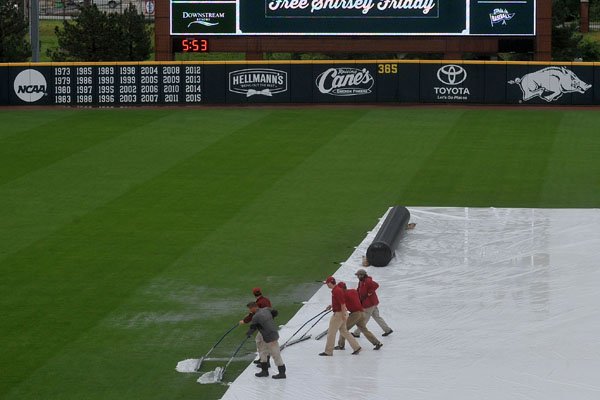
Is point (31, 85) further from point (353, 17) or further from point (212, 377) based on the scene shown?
point (212, 377)

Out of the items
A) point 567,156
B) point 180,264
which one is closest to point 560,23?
point 567,156

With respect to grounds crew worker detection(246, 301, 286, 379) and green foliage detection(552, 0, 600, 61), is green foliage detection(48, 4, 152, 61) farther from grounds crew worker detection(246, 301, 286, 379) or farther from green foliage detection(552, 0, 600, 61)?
Answer: grounds crew worker detection(246, 301, 286, 379)

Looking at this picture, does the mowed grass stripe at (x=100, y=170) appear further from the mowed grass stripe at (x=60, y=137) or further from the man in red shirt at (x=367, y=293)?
the man in red shirt at (x=367, y=293)

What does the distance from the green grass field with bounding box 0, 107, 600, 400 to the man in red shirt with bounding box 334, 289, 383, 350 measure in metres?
2.07

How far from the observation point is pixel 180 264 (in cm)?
2520

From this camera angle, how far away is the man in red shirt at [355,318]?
62.8ft

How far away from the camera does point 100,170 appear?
3572 cm

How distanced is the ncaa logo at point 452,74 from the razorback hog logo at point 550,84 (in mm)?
1747

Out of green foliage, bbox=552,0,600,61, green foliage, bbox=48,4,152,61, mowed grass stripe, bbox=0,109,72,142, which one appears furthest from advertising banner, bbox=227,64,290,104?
green foliage, bbox=552,0,600,61

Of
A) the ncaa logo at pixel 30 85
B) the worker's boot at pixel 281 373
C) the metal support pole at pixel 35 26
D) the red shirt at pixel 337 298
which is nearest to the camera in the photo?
the worker's boot at pixel 281 373

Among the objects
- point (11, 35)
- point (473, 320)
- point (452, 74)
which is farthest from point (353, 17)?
point (473, 320)

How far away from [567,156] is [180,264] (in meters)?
16.2

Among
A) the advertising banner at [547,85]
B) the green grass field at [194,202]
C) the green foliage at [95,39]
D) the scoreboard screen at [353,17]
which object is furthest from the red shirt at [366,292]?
the green foliage at [95,39]

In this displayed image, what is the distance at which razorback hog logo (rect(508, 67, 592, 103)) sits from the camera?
45656mm
